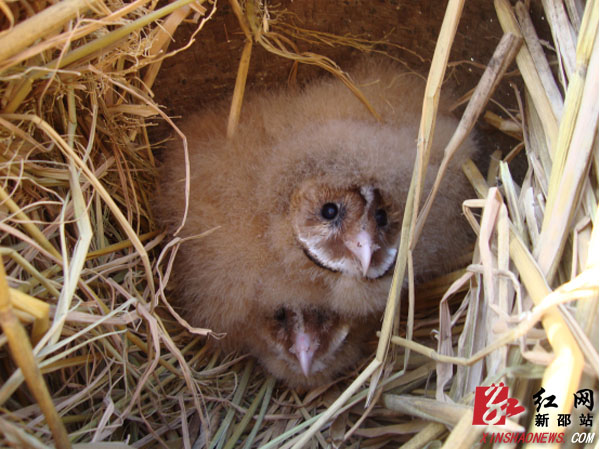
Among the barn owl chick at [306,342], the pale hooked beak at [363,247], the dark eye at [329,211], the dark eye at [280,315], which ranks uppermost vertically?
the dark eye at [329,211]

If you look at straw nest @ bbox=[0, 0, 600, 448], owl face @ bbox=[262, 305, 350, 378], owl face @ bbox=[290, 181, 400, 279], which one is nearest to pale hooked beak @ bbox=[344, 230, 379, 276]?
owl face @ bbox=[290, 181, 400, 279]

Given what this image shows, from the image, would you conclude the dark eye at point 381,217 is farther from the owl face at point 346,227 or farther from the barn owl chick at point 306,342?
the barn owl chick at point 306,342

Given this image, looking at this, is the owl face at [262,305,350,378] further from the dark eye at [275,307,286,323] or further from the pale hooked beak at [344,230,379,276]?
the pale hooked beak at [344,230,379,276]

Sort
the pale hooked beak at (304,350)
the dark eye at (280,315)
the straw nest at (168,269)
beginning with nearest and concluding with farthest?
the straw nest at (168,269), the pale hooked beak at (304,350), the dark eye at (280,315)

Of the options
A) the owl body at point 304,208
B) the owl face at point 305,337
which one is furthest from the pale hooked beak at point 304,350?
the owl body at point 304,208

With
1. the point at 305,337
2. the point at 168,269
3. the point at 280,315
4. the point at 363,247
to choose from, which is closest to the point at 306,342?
the point at 305,337

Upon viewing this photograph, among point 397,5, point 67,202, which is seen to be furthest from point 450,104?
point 67,202

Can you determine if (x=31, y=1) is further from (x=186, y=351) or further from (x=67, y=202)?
(x=186, y=351)
